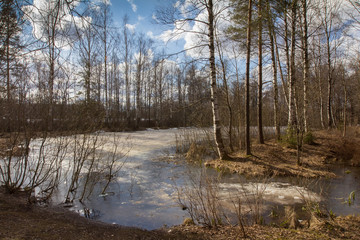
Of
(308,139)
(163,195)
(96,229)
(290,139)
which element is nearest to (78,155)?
(96,229)

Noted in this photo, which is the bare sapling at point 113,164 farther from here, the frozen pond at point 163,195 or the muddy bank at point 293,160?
the muddy bank at point 293,160

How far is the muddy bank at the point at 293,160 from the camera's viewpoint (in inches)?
304

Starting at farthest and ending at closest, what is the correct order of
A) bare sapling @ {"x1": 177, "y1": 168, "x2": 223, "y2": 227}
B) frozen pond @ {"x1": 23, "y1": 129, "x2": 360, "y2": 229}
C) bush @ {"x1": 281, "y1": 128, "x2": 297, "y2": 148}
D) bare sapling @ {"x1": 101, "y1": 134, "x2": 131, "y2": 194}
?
bush @ {"x1": 281, "y1": 128, "x2": 297, "y2": 148}
bare sapling @ {"x1": 101, "y1": 134, "x2": 131, "y2": 194}
frozen pond @ {"x1": 23, "y1": 129, "x2": 360, "y2": 229}
bare sapling @ {"x1": 177, "y1": 168, "x2": 223, "y2": 227}

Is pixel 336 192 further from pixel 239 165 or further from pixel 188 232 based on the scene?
pixel 188 232

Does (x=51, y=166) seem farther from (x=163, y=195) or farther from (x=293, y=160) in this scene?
(x=293, y=160)

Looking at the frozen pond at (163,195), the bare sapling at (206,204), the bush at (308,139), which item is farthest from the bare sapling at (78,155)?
the bush at (308,139)

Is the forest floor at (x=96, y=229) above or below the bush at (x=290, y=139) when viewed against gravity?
below

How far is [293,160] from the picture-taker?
29.1ft

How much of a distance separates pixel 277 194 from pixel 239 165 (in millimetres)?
2578

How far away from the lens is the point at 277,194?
5.83m

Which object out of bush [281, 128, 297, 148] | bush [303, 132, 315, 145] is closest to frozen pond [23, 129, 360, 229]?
bush [281, 128, 297, 148]

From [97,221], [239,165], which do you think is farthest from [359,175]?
[97,221]

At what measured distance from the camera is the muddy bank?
7.71m

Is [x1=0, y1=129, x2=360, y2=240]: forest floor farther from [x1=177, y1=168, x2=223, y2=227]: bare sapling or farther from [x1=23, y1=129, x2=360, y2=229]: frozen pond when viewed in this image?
[x1=23, y1=129, x2=360, y2=229]: frozen pond
